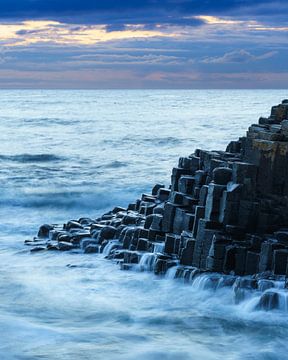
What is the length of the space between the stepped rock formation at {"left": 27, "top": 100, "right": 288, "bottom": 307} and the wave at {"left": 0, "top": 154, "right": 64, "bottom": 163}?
24.8m

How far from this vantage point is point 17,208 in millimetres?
29688

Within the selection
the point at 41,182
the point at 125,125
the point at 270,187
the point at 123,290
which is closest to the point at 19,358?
the point at 123,290

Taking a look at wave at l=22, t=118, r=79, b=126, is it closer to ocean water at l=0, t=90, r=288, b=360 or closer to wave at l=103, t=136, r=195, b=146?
wave at l=103, t=136, r=195, b=146

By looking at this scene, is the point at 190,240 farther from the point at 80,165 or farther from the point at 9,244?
the point at 80,165

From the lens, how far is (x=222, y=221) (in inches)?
699

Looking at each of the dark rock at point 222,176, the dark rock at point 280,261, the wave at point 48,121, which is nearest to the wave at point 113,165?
the dark rock at point 222,176

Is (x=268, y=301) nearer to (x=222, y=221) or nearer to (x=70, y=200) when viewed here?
(x=222, y=221)

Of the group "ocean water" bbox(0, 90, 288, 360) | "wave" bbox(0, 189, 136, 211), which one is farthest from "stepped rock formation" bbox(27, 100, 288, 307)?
"wave" bbox(0, 189, 136, 211)

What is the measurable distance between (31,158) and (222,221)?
1172 inches

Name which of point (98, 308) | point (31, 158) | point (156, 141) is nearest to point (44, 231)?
point (98, 308)

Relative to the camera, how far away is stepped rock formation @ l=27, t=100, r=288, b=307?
56.1 ft

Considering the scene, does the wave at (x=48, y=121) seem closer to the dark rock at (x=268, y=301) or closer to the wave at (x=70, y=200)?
the wave at (x=70, y=200)

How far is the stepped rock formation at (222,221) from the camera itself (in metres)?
17.1

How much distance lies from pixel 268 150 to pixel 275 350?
5.53 metres
